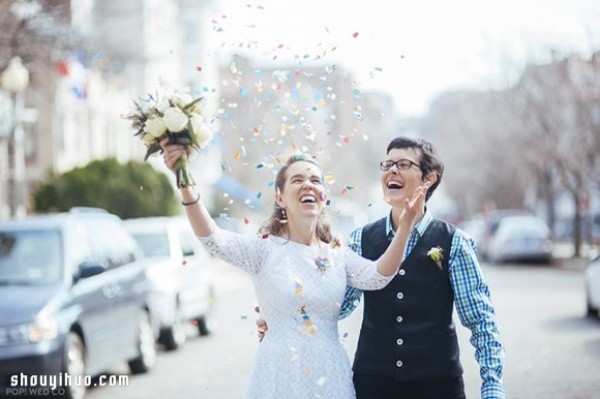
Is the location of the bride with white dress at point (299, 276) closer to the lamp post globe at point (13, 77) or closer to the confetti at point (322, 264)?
the confetti at point (322, 264)

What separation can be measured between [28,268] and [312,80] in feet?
19.3

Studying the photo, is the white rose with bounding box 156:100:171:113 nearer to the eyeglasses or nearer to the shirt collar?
the eyeglasses

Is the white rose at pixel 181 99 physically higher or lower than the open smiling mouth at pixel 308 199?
higher

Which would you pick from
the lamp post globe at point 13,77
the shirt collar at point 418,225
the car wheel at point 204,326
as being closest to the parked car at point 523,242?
the car wheel at point 204,326

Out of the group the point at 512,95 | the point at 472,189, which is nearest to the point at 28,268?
the point at 512,95

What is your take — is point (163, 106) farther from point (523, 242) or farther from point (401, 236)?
point (523, 242)

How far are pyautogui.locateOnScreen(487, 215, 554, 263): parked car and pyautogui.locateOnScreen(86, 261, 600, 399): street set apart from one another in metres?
12.6

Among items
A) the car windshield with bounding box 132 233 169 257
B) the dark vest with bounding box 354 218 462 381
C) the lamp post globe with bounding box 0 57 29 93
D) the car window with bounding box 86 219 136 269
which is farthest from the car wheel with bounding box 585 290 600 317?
the dark vest with bounding box 354 218 462 381

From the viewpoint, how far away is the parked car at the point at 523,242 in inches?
1487

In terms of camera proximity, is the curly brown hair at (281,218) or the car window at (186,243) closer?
the curly brown hair at (281,218)

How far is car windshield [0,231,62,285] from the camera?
1086 centimetres

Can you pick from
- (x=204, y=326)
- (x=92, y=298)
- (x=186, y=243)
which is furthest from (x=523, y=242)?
(x=92, y=298)

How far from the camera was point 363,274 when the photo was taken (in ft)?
16.1

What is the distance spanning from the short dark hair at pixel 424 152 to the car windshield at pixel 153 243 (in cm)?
1195
